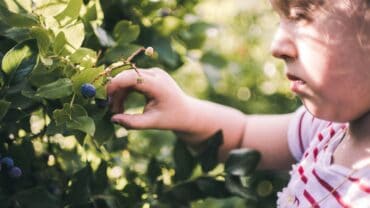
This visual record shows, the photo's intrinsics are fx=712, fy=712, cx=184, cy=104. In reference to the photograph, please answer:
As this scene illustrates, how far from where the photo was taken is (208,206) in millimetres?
1562

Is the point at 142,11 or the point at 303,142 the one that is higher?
the point at 142,11

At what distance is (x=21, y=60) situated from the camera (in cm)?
121

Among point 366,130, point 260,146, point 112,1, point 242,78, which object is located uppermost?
point 112,1

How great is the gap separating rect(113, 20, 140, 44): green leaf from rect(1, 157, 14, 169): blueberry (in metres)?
0.34

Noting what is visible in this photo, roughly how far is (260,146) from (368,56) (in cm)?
57

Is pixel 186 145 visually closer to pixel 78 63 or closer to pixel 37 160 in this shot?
pixel 37 160

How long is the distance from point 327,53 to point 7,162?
0.63 m

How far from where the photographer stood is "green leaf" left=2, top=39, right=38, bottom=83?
3.94ft

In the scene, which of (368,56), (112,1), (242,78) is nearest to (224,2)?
(242,78)

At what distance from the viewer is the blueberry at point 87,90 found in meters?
1.21

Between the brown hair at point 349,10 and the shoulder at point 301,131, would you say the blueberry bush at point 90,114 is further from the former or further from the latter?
the brown hair at point 349,10

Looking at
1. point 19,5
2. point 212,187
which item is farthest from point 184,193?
point 19,5

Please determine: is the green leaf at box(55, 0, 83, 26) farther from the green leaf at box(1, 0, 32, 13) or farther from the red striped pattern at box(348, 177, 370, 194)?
the red striped pattern at box(348, 177, 370, 194)

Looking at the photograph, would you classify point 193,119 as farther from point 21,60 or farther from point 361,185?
point 21,60
